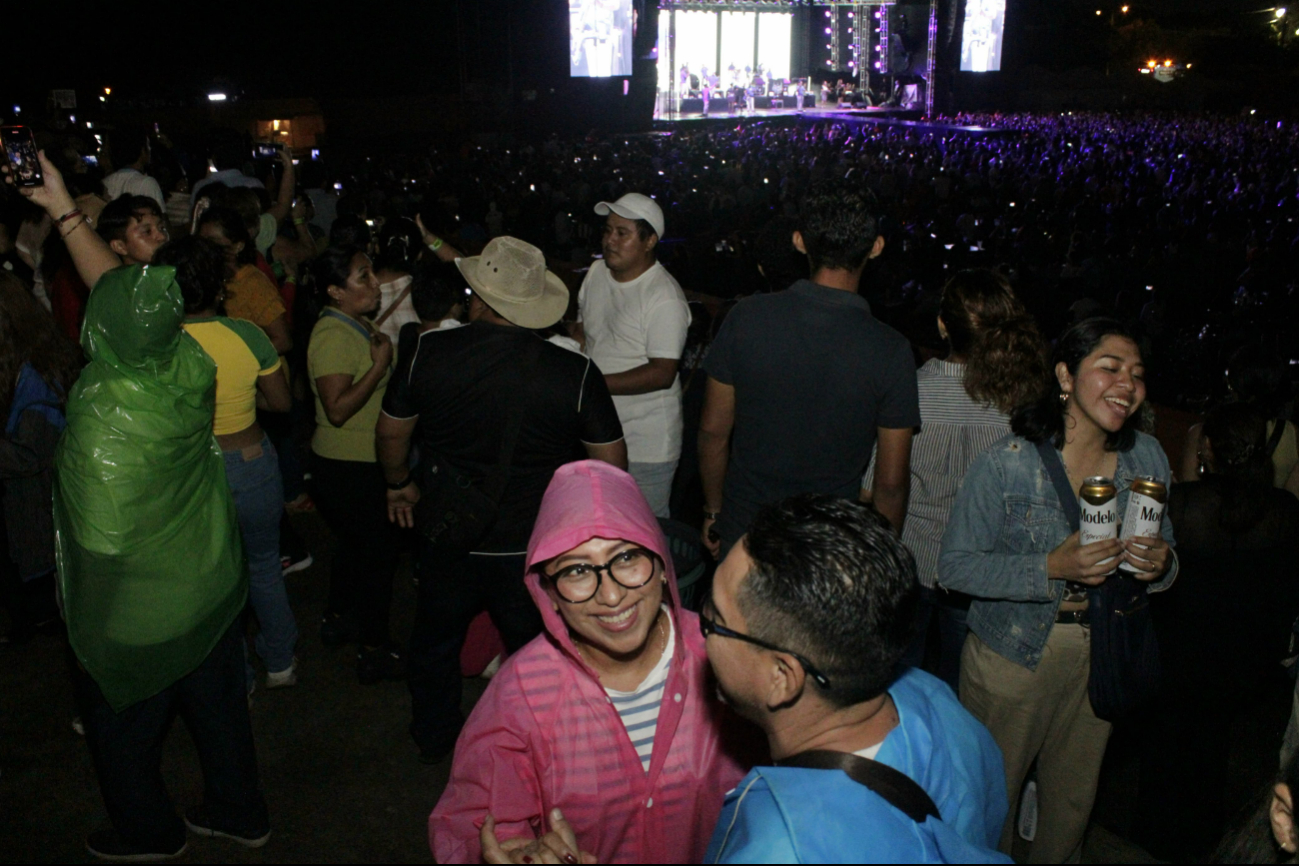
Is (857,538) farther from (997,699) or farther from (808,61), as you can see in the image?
(808,61)

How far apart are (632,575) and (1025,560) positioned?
110 centimetres

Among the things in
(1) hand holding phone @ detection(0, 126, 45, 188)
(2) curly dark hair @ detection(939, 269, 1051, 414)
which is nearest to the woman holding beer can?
(2) curly dark hair @ detection(939, 269, 1051, 414)

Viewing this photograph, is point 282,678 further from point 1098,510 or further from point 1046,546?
point 1098,510

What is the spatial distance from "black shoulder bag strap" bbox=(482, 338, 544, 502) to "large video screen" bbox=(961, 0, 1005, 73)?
34671 mm

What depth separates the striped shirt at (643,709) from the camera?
190cm

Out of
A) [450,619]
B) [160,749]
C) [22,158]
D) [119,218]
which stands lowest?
[160,749]

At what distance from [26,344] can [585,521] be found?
2690mm

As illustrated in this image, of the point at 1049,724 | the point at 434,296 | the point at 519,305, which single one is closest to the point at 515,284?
the point at 519,305

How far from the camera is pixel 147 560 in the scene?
97.0 inches

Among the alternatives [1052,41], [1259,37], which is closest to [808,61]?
[1052,41]

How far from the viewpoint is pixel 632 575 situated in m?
1.88

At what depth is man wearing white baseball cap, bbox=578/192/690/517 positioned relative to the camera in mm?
3818

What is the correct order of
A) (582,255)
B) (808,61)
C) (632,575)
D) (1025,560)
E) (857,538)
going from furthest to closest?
(808,61), (582,255), (1025,560), (632,575), (857,538)

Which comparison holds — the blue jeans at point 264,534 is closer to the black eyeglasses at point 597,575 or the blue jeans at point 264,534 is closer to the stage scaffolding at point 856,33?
the black eyeglasses at point 597,575
